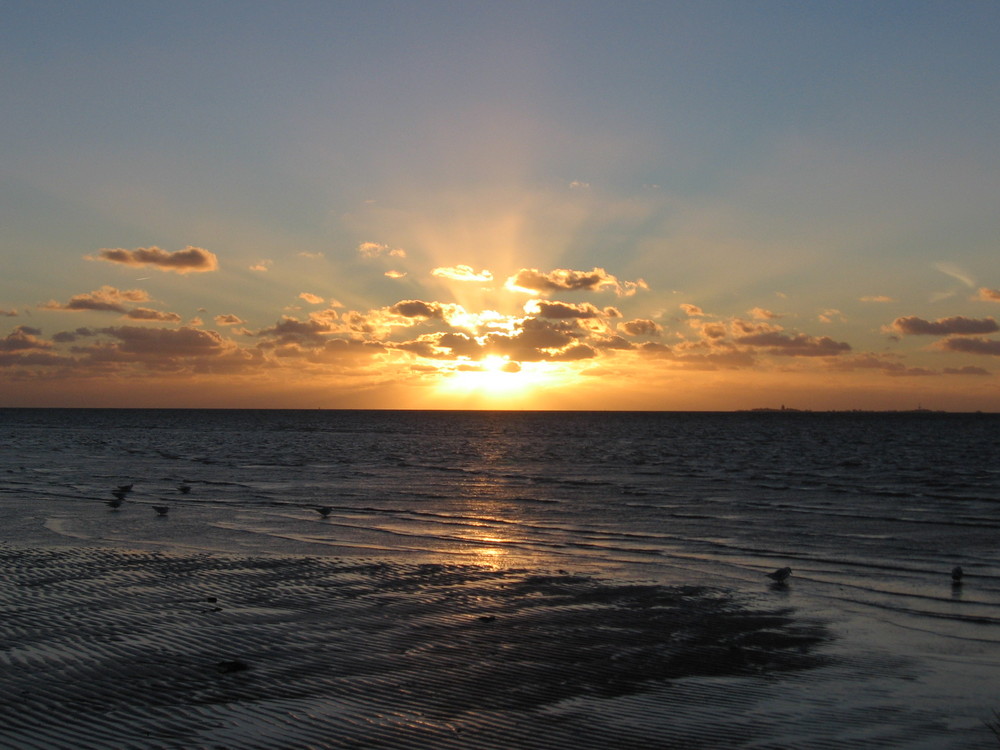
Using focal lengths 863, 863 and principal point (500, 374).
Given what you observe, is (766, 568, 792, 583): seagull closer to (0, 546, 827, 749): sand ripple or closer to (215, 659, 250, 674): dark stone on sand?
(0, 546, 827, 749): sand ripple

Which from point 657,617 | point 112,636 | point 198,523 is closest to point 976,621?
point 657,617

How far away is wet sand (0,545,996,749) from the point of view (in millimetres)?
9844

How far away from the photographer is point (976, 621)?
15.9 m

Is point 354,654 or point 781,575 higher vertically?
point 781,575

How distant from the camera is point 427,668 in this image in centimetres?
1225

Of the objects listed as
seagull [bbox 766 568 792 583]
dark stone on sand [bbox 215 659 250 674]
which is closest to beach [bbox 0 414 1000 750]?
dark stone on sand [bbox 215 659 250 674]

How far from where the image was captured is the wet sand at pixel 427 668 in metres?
9.84

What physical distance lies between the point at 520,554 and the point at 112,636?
11492 millimetres

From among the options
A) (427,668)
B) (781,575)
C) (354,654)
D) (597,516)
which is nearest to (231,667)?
(354,654)

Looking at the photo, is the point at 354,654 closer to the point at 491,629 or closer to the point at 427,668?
the point at 427,668

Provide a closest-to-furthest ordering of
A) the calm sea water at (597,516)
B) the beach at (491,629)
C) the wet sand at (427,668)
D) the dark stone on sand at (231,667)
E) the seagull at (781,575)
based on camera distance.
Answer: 1. the wet sand at (427,668)
2. the beach at (491,629)
3. the dark stone on sand at (231,667)
4. the seagull at (781,575)
5. the calm sea water at (597,516)

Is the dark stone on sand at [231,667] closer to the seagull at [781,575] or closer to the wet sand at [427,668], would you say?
the wet sand at [427,668]

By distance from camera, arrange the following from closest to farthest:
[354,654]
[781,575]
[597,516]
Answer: [354,654] → [781,575] → [597,516]

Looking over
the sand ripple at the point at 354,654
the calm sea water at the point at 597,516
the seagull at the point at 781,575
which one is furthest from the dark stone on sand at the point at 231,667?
the seagull at the point at 781,575
